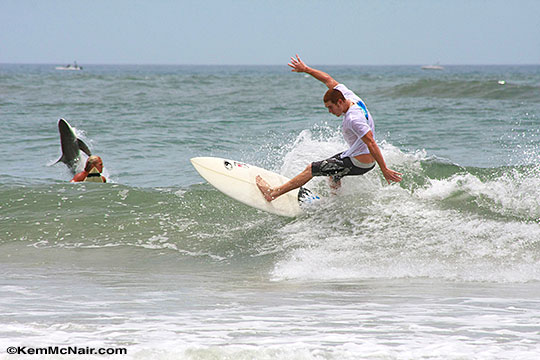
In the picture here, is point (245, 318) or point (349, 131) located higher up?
point (349, 131)

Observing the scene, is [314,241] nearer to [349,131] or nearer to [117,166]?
[349,131]

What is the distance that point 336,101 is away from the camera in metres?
6.36

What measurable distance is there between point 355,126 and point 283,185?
1238 millimetres

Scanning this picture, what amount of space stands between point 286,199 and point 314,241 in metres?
0.88

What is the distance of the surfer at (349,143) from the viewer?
247 inches

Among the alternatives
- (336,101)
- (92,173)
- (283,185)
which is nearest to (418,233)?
(283,185)

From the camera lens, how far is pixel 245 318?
3980mm

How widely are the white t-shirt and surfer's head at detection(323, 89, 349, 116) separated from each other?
0.26 ft

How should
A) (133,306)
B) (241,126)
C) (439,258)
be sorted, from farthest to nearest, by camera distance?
(241,126) → (439,258) → (133,306)

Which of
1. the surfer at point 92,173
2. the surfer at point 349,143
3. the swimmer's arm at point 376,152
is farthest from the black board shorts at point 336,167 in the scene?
the surfer at point 92,173

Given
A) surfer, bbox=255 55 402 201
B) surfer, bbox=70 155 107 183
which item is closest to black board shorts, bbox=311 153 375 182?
surfer, bbox=255 55 402 201

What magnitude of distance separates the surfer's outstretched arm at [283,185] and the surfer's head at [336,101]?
0.77m

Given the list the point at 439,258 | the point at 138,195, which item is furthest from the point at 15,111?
the point at 439,258

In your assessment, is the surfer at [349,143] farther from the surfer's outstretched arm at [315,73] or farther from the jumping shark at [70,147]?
the jumping shark at [70,147]
